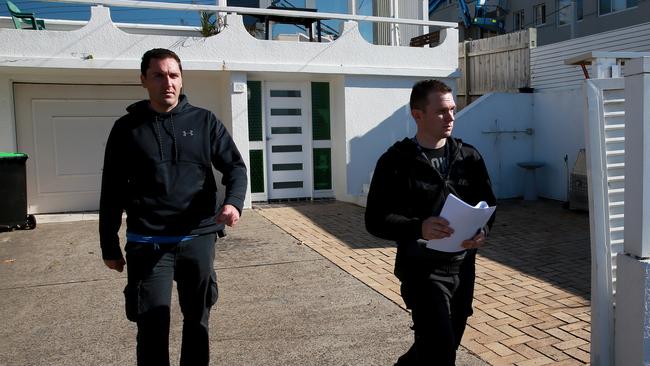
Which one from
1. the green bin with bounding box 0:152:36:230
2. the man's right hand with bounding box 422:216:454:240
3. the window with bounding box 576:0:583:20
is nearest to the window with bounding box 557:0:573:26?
the window with bounding box 576:0:583:20

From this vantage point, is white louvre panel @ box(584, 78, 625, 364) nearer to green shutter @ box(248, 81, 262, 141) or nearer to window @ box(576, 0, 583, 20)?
green shutter @ box(248, 81, 262, 141)

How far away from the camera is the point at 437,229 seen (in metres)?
2.66

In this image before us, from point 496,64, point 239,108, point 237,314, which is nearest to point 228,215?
point 237,314

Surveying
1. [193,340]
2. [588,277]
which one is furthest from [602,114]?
[588,277]

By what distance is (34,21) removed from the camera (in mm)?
10070

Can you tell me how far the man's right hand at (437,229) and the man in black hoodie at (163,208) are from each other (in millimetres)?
956

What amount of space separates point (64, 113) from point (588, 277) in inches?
350

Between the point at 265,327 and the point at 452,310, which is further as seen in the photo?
the point at 265,327

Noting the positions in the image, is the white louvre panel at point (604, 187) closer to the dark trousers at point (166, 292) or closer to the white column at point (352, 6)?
the dark trousers at point (166, 292)

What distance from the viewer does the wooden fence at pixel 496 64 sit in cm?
1258

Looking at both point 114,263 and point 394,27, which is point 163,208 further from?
point 394,27

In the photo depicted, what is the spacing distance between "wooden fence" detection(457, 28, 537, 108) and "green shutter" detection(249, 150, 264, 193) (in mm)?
5754

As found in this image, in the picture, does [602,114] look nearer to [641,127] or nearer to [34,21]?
[641,127]

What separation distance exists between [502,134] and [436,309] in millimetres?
9476
